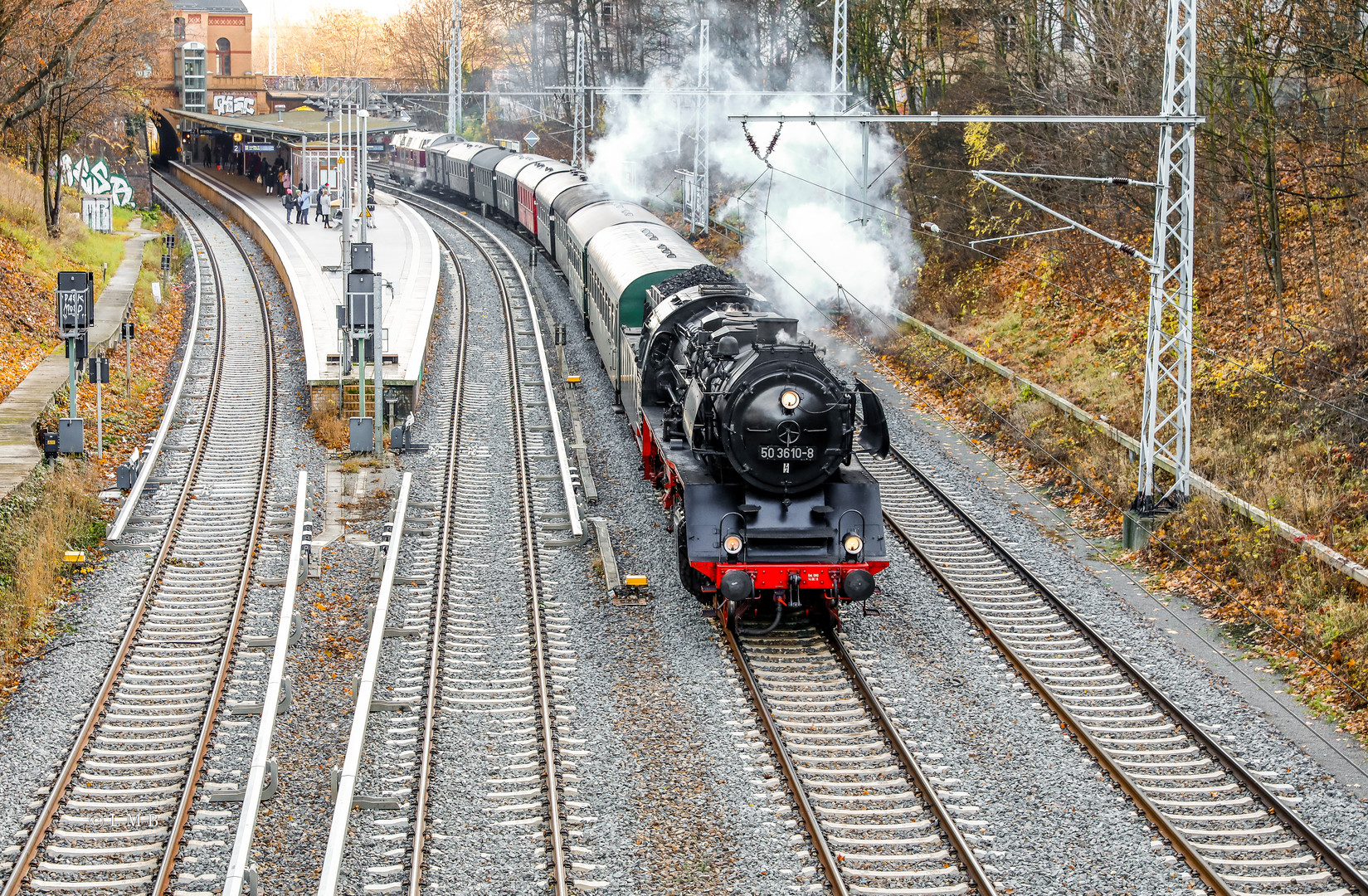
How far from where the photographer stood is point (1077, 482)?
19.5 m

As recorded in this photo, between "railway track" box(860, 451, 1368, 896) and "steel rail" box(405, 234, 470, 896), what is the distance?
5.66 metres

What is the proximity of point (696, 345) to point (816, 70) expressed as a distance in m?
31.8

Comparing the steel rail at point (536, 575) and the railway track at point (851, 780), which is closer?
the railway track at point (851, 780)

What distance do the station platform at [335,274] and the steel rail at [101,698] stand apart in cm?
337

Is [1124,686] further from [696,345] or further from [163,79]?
[163,79]

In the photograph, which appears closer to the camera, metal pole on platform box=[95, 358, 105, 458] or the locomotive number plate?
the locomotive number plate

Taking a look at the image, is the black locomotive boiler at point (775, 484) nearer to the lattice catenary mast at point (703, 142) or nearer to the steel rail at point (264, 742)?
the steel rail at point (264, 742)

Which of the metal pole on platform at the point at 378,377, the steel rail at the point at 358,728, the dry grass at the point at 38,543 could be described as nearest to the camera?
the steel rail at the point at 358,728

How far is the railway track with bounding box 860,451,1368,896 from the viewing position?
9742 millimetres

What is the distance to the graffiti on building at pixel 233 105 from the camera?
76562 mm

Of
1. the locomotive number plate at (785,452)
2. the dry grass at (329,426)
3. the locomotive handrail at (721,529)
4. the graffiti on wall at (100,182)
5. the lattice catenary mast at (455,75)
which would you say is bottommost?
the locomotive handrail at (721,529)

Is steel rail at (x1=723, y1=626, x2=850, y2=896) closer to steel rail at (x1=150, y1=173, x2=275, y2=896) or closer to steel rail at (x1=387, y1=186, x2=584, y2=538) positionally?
steel rail at (x1=387, y1=186, x2=584, y2=538)

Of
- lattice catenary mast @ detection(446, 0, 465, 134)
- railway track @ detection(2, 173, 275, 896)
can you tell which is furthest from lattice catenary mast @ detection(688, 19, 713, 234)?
lattice catenary mast @ detection(446, 0, 465, 134)

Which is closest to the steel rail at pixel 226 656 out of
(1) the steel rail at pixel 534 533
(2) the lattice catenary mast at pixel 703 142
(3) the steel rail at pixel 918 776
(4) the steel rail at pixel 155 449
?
(4) the steel rail at pixel 155 449
